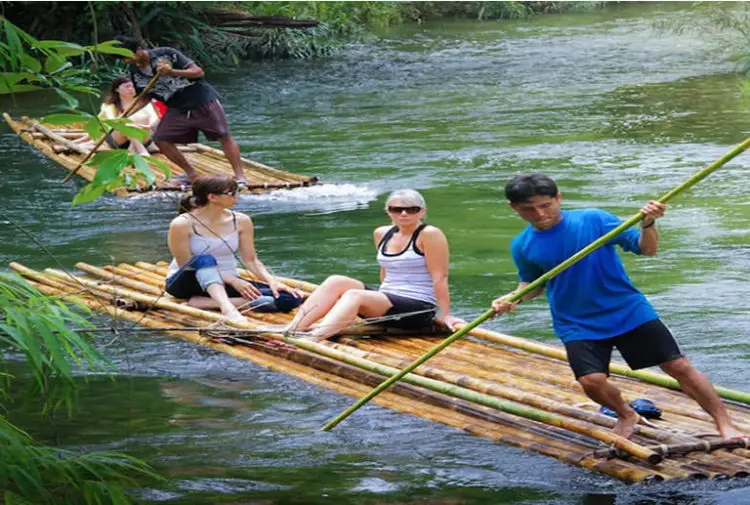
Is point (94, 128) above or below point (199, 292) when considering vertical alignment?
above

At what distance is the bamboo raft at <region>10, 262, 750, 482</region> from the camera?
5.21 metres

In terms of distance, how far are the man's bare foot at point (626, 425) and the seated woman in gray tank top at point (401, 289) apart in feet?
5.90

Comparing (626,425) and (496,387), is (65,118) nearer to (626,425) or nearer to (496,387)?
(626,425)

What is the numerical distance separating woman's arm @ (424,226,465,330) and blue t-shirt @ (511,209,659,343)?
1.78m

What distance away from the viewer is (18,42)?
3.70m

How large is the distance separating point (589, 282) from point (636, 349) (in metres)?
0.32

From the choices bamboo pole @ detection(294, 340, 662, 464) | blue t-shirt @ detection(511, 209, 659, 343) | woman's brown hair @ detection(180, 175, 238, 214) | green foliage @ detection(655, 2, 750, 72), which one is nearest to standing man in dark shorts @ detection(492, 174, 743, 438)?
blue t-shirt @ detection(511, 209, 659, 343)

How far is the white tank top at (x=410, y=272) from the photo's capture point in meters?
7.19

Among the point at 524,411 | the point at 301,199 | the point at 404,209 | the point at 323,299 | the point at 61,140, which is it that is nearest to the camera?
the point at 524,411

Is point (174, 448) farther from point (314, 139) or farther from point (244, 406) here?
point (314, 139)

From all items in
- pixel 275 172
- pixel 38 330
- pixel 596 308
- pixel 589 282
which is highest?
pixel 38 330

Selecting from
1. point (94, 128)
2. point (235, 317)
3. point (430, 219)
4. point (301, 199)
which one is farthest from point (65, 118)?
point (301, 199)

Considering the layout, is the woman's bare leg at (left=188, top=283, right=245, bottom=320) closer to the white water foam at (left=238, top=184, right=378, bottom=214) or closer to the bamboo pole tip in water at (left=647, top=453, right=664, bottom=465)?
the bamboo pole tip in water at (left=647, top=453, right=664, bottom=465)

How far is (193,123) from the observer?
12.0 meters
